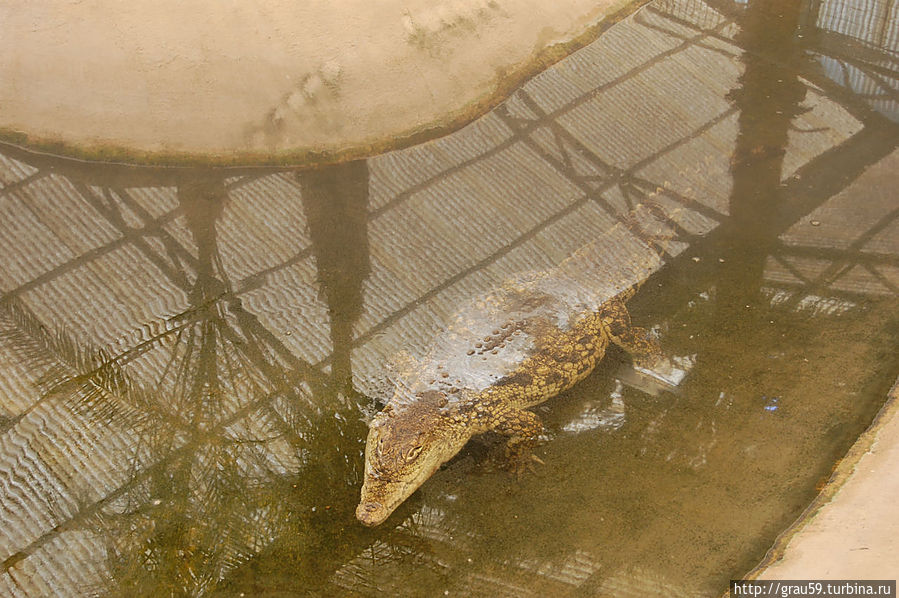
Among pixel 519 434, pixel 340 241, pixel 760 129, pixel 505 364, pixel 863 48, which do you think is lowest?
pixel 519 434

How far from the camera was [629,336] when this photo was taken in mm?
4055

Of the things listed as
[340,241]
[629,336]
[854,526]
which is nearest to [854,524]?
[854,526]

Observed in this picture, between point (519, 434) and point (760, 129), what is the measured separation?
3.00 metres

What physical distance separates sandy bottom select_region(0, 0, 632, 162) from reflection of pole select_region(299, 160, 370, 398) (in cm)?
25

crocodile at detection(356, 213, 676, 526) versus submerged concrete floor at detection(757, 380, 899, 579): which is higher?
crocodile at detection(356, 213, 676, 526)

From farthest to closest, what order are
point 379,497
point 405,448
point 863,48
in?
point 863,48 < point 405,448 < point 379,497

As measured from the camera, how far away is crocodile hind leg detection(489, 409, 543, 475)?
3537 millimetres

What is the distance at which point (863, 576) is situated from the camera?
2.90 meters

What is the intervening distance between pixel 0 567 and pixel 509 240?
3.04 metres

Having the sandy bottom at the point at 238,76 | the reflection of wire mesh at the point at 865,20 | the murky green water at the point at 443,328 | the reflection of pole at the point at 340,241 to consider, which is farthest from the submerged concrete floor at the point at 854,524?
the reflection of wire mesh at the point at 865,20

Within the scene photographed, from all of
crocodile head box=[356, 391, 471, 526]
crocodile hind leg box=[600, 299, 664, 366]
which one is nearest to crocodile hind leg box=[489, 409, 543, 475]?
crocodile head box=[356, 391, 471, 526]

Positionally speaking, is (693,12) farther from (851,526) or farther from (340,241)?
(851,526)

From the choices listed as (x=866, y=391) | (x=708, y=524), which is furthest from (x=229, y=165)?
(x=866, y=391)

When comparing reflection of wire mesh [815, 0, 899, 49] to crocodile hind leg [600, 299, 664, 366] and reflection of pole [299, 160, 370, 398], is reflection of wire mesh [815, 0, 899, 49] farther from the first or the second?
reflection of pole [299, 160, 370, 398]
